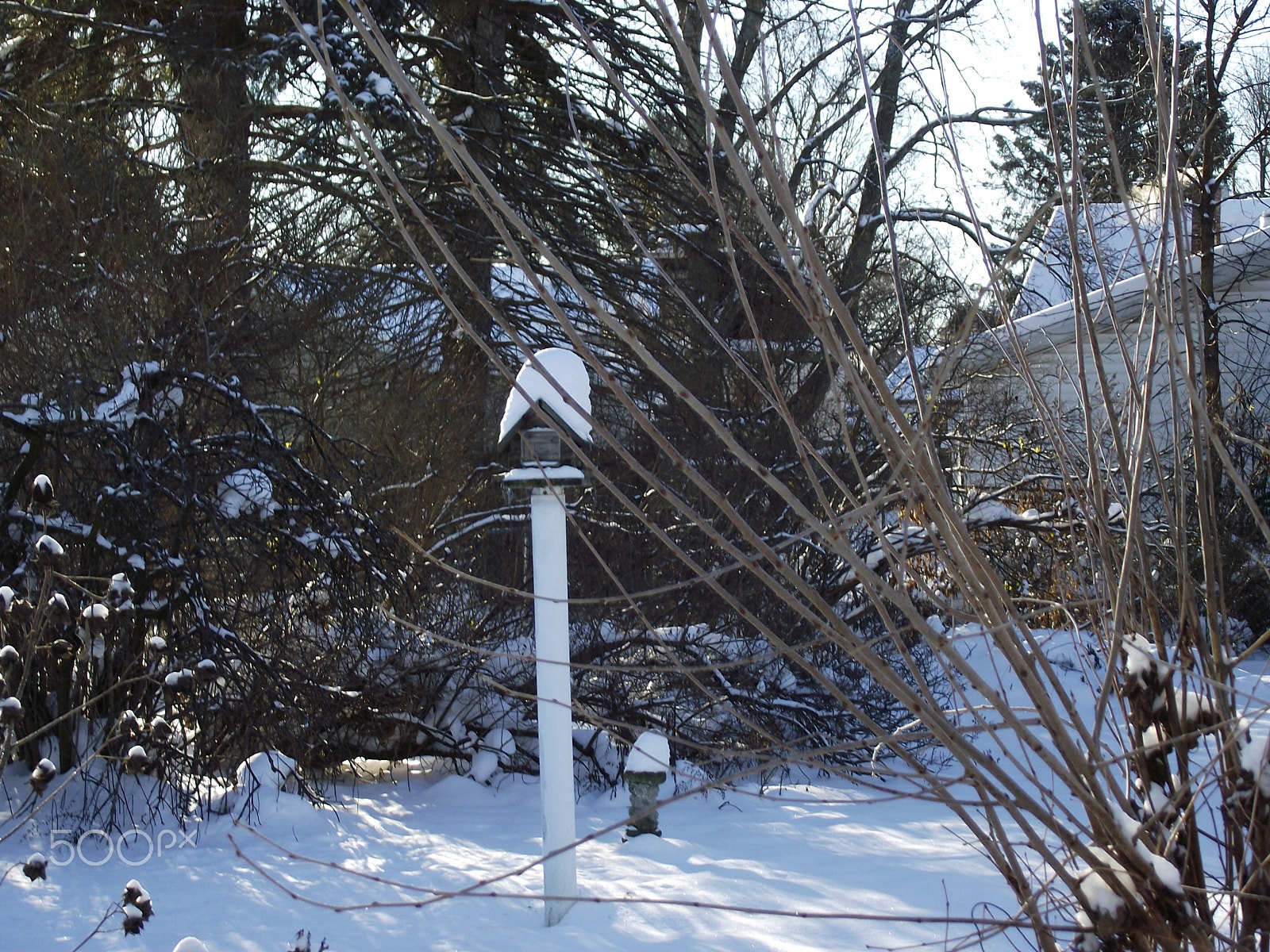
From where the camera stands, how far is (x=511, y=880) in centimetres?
374

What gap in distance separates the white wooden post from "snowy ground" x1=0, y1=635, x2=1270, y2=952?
16cm

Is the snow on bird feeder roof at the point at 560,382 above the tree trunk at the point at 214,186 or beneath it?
beneath

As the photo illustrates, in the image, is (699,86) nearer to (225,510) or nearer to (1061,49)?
(1061,49)

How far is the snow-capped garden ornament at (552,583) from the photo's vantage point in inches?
132

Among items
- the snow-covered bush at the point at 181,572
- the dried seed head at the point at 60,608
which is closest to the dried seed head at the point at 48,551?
the dried seed head at the point at 60,608

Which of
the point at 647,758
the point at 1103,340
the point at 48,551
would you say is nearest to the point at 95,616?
the point at 48,551

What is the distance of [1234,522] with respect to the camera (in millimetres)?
7789

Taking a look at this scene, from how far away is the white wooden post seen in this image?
3.39 metres

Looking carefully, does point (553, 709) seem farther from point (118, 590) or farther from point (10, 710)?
point (10, 710)

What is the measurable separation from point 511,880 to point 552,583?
1121mm

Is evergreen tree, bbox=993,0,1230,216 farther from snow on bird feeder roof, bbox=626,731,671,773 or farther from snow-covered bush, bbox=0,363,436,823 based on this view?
snow-covered bush, bbox=0,363,436,823

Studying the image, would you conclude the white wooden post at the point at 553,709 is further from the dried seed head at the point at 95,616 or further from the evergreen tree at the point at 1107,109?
the evergreen tree at the point at 1107,109

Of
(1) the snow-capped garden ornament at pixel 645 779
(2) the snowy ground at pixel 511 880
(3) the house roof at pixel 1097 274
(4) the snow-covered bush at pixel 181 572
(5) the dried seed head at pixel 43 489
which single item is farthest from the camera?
(3) the house roof at pixel 1097 274

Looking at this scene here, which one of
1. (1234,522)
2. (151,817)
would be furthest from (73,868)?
(1234,522)
